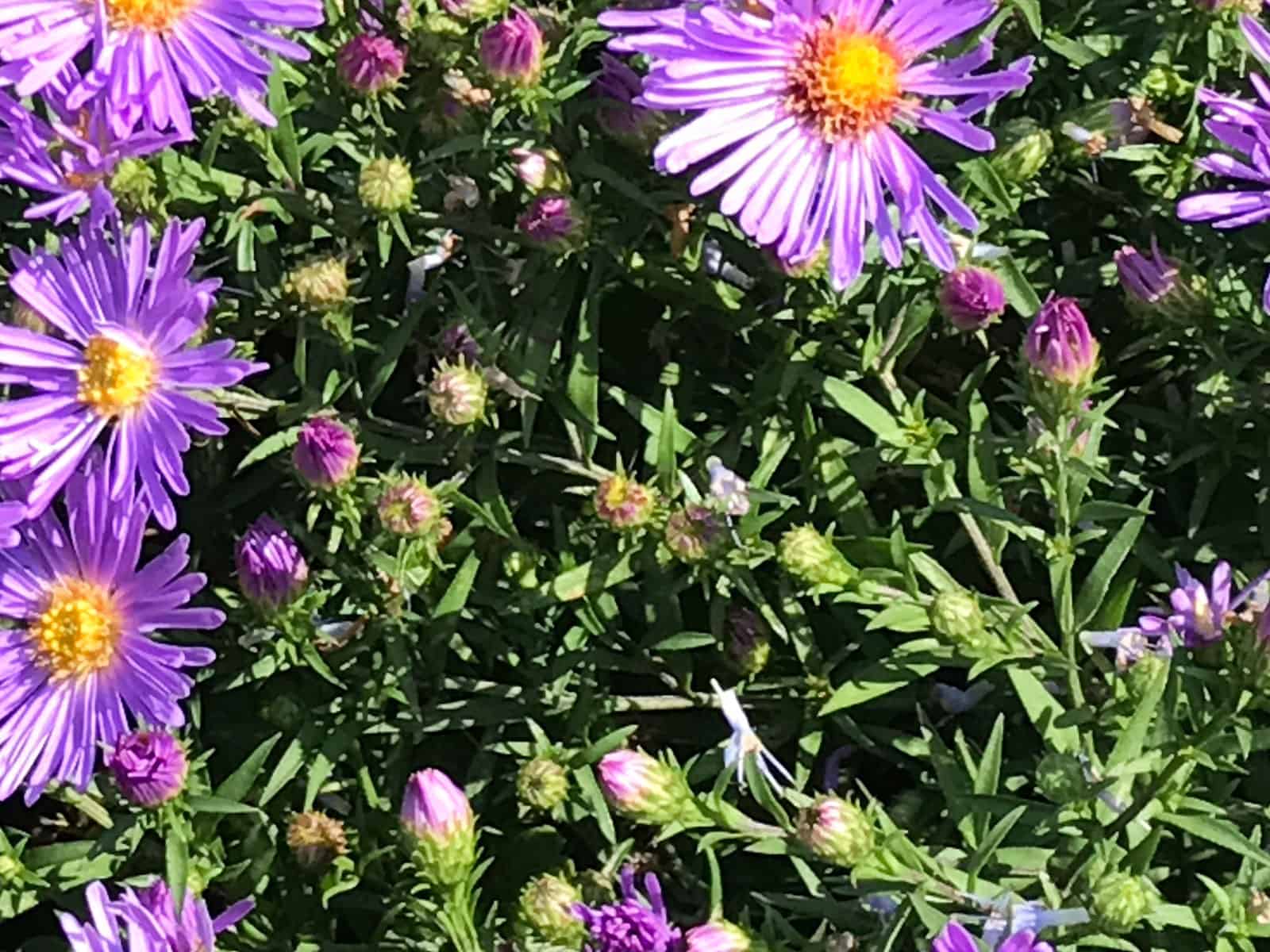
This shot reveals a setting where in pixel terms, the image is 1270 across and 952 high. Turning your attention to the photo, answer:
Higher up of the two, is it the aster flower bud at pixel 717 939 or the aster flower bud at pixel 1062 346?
the aster flower bud at pixel 1062 346

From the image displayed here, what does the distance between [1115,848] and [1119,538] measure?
→ 0.35 meters

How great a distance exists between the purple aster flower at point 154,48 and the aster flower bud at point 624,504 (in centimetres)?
59

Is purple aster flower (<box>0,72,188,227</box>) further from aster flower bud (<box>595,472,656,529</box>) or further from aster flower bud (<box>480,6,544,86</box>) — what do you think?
aster flower bud (<box>595,472,656,529</box>)

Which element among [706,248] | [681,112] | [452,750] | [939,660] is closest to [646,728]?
[452,750]

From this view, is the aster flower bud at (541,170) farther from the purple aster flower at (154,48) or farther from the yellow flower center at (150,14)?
the yellow flower center at (150,14)

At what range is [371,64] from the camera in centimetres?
201

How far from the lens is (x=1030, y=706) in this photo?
194cm

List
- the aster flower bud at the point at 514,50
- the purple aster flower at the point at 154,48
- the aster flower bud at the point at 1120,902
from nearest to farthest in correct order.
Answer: the aster flower bud at the point at 1120,902
the aster flower bud at the point at 514,50
the purple aster flower at the point at 154,48

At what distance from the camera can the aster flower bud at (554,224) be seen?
1.96 meters

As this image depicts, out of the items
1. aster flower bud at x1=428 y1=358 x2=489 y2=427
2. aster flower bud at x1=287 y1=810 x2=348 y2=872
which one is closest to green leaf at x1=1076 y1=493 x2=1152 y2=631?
aster flower bud at x1=428 y1=358 x2=489 y2=427

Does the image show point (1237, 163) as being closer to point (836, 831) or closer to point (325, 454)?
point (836, 831)

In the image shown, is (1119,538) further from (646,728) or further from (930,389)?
(646,728)

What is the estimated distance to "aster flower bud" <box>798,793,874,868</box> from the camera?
1.75 m

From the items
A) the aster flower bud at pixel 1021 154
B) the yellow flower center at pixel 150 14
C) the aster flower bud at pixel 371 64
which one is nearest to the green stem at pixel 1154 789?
the aster flower bud at pixel 1021 154
